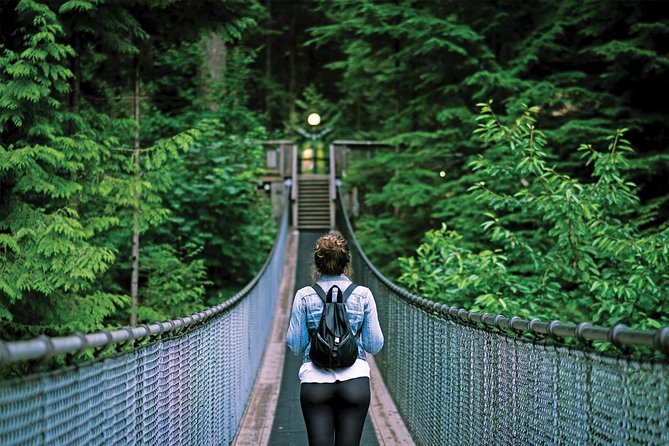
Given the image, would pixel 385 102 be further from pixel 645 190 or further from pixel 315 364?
pixel 315 364

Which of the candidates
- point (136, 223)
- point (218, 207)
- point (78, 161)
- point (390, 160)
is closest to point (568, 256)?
point (136, 223)

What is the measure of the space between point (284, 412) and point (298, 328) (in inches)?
165

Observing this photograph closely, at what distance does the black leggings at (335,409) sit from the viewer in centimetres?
333

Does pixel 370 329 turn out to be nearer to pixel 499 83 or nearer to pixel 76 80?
pixel 76 80

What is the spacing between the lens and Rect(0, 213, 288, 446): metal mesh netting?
6.40ft

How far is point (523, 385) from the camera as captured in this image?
3.21 m

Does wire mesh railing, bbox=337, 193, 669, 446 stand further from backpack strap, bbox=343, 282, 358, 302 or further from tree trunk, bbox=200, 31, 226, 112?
tree trunk, bbox=200, 31, 226, 112

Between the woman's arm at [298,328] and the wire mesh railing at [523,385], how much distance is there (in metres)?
0.84

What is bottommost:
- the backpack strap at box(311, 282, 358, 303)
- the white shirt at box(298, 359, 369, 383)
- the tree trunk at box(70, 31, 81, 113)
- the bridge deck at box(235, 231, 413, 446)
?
the bridge deck at box(235, 231, 413, 446)

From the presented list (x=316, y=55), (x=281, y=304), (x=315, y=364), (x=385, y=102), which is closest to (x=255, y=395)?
A: (x=315, y=364)

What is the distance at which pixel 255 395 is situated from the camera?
8109mm

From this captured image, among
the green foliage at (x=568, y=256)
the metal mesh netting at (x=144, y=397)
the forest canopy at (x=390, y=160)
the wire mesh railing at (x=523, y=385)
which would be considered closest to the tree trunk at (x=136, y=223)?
the forest canopy at (x=390, y=160)

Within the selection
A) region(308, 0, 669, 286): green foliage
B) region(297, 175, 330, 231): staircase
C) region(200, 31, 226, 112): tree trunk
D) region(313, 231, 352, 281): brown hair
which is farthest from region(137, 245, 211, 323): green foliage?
region(297, 175, 330, 231): staircase

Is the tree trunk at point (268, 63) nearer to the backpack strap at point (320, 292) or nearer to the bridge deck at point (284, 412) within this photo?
the bridge deck at point (284, 412)
